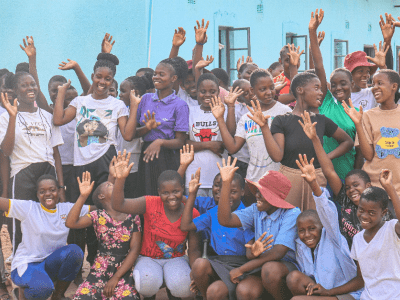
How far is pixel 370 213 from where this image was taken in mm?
2969

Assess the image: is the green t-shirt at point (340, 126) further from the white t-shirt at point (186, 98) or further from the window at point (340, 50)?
the window at point (340, 50)

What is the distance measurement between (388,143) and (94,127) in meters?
2.21

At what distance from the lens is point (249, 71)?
17.7ft

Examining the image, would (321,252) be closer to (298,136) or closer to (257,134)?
(298,136)

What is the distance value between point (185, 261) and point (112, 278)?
526 millimetres

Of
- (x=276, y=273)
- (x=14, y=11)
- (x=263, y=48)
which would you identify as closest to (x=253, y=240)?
(x=276, y=273)

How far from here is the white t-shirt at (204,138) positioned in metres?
4.17

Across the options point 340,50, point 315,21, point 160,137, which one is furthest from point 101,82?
point 340,50

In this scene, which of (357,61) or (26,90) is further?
(357,61)

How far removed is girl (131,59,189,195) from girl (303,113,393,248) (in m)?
1.11

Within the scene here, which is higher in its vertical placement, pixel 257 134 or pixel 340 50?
pixel 340 50

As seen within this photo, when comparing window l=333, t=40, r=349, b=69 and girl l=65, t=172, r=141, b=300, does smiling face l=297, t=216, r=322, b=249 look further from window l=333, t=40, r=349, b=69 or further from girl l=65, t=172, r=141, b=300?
window l=333, t=40, r=349, b=69

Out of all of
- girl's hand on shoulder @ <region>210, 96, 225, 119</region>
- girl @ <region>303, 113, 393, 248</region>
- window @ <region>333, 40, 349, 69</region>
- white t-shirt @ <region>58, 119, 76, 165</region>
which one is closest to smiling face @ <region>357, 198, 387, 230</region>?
girl @ <region>303, 113, 393, 248</region>

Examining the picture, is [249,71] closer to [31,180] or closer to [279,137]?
[279,137]
